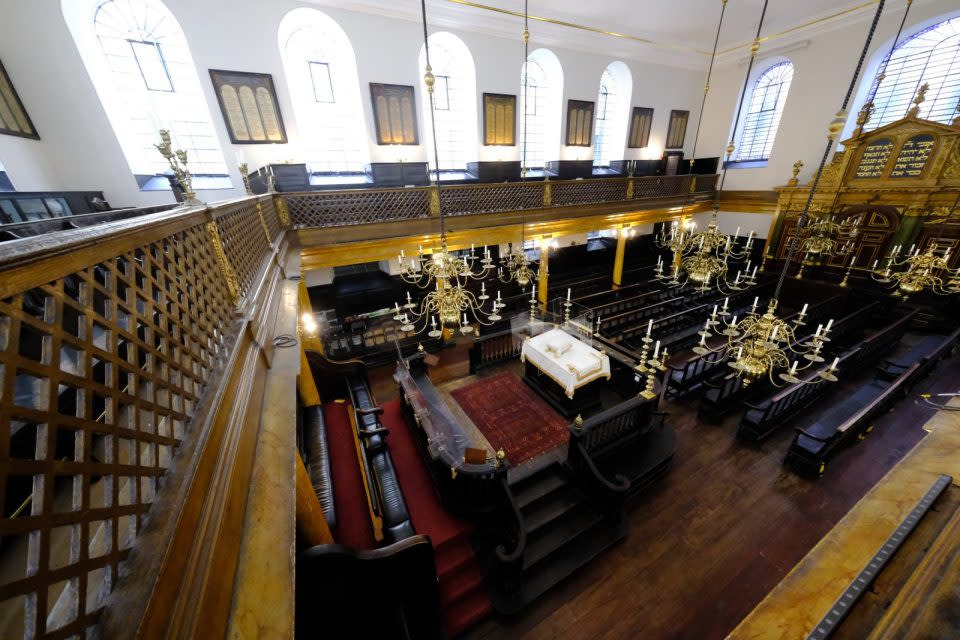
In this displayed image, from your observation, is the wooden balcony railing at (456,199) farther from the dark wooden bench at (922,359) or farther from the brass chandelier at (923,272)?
Answer: the dark wooden bench at (922,359)

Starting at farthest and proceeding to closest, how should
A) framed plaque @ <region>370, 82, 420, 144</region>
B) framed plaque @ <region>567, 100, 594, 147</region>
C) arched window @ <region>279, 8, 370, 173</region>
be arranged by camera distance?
framed plaque @ <region>567, 100, 594, 147</region>, framed plaque @ <region>370, 82, 420, 144</region>, arched window @ <region>279, 8, 370, 173</region>

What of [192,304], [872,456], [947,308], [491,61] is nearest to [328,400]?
[192,304]

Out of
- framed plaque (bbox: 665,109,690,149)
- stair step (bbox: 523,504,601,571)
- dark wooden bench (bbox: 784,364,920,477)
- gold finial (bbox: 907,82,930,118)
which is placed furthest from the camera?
framed plaque (bbox: 665,109,690,149)

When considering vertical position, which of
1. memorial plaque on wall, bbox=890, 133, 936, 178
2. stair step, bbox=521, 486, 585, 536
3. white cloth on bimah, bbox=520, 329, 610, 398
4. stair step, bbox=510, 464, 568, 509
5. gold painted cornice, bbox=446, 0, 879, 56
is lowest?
stair step, bbox=521, 486, 585, 536

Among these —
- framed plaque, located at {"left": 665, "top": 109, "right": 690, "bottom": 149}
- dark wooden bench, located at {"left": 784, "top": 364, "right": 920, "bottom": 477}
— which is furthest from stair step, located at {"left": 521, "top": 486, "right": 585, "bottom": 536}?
framed plaque, located at {"left": 665, "top": 109, "right": 690, "bottom": 149}

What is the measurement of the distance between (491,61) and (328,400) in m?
10.8

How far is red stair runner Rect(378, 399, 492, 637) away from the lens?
3828mm

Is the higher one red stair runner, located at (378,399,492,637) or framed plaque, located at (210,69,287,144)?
framed plaque, located at (210,69,287,144)

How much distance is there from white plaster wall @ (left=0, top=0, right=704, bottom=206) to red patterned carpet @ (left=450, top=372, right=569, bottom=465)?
23.7ft

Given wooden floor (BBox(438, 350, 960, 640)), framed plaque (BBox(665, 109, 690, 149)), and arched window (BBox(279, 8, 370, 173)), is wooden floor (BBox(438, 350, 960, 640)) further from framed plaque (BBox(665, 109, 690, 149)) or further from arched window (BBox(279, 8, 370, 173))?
framed plaque (BBox(665, 109, 690, 149))

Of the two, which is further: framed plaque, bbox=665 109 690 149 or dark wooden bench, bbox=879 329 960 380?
framed plaque, bbox=665 109 690 149

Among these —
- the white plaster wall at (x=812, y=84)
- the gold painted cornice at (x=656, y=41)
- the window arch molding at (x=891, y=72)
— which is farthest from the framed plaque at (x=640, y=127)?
the window arch molding at (x=891, y=72)

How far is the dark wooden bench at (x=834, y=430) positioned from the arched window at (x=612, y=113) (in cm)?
1124

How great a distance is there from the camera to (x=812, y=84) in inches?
436
